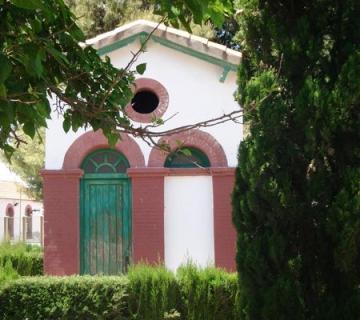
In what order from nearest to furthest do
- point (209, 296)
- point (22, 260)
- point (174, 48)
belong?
point (209, 296) < point (174, 48) < point (22, 260)

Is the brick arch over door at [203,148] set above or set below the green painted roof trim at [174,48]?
below

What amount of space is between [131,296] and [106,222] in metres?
2.73

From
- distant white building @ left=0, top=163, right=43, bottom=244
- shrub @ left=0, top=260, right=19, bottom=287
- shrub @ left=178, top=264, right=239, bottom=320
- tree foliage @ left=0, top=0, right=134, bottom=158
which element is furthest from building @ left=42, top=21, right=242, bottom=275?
distant white building @ left=0, top=163, right=43, bottom=244

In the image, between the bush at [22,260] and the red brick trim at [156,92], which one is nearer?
the red brick trim at [156,92]

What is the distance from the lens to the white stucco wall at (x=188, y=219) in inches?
409

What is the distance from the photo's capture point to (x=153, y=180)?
1037 cm

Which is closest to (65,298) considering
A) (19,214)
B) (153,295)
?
(153,295)

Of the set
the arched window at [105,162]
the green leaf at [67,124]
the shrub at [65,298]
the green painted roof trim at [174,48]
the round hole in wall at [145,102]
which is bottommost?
the shrub at [65,298]

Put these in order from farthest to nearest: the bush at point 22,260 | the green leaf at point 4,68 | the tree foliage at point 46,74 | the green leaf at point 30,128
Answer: the bush at point 22,260 < the green leaf at point 30,128 < the tree foliage at point 46,74 < the green leaf at point 4,68

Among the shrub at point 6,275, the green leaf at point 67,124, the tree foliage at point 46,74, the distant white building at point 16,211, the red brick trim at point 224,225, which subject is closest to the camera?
the tree foliage at point 46,74

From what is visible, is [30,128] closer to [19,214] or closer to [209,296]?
[209,296]

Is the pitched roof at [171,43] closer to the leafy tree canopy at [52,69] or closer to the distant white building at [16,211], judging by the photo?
the leafy tree canopy at [52,69]

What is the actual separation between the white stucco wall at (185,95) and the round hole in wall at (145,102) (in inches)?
14.0

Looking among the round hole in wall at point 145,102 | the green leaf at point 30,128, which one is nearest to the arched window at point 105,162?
the round hole in wall at point 145,102
